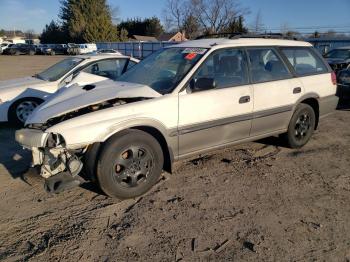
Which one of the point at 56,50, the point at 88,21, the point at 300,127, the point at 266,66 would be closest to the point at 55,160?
the point at 266,66

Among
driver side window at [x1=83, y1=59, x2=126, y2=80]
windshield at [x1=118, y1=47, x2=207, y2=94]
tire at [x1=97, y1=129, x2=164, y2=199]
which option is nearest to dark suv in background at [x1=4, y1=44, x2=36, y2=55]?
driver side window at [x1=83, y1=59, x2=126, y2=80]

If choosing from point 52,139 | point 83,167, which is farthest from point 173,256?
point 52,139

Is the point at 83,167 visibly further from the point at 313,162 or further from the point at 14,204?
the point at 313,162

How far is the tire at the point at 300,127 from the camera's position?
18.7ft

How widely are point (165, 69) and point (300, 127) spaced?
248 cm

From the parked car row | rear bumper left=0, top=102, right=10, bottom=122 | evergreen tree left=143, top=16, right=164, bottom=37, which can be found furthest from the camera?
evergreen tree left=143, top=16, right=164, bottom=37

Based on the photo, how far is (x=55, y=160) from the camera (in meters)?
3.81

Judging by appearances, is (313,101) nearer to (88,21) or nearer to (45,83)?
(45,83)

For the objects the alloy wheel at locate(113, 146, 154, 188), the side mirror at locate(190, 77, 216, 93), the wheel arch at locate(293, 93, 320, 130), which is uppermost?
the side mirror at locate(190, 77, 216, 93)

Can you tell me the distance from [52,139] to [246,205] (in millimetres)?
2138

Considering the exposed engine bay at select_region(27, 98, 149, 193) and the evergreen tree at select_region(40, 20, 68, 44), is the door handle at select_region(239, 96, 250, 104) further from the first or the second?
the evergreen tree at select_region(40, 20, 68, 44)

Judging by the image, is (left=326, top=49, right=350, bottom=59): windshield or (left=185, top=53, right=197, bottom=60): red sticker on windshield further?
(left=326, top=49, right=350, bottom=59): windshield

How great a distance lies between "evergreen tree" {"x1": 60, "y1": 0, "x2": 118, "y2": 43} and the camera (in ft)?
208

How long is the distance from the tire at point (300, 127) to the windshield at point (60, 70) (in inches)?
184
